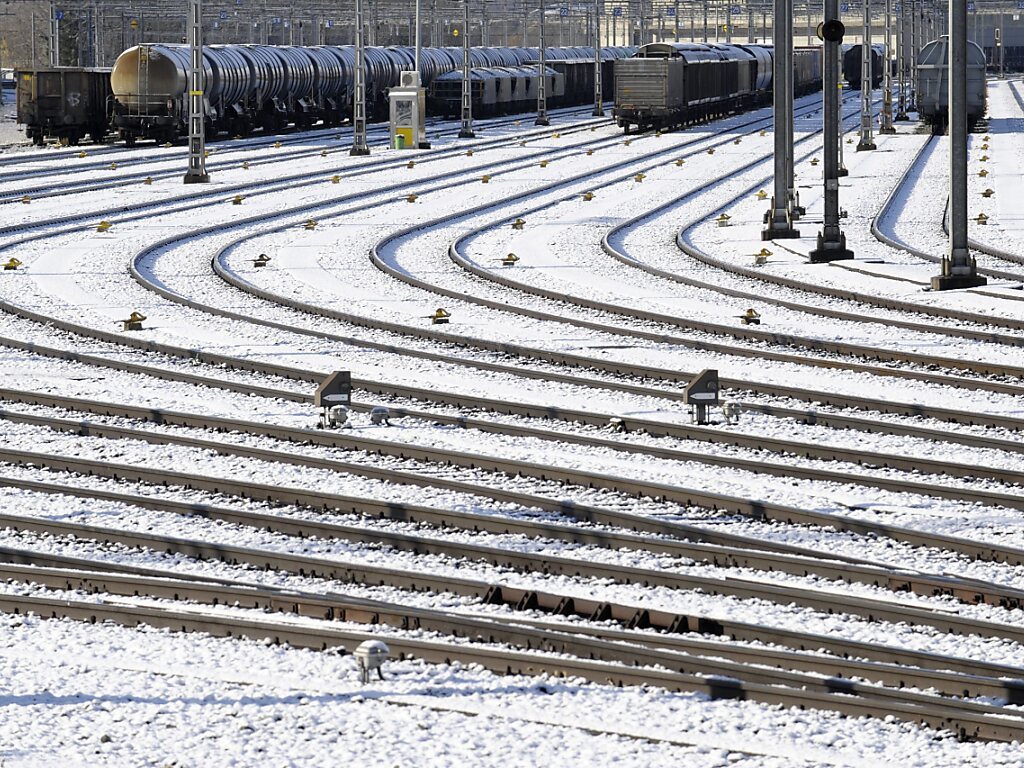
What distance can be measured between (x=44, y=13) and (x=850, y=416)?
442 ft

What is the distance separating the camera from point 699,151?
53031 mm

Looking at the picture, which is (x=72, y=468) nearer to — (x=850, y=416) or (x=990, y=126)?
(x=850, y=416)

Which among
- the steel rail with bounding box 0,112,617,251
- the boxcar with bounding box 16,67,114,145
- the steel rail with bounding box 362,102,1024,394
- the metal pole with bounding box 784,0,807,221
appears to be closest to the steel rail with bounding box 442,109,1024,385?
the steel rail with bounding box 362,102,1024,394

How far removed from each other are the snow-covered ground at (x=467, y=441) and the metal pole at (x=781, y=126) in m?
1.02

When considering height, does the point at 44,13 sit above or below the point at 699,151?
above

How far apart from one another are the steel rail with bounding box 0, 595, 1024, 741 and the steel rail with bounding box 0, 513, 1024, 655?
71 centimetres

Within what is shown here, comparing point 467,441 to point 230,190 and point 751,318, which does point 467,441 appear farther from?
point 230,190

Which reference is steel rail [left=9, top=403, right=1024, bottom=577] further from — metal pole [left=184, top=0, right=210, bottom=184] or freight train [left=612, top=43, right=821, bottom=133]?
freight train [left=612, top=43, right=821, bottom=133]

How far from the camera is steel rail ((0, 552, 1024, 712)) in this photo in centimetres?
779

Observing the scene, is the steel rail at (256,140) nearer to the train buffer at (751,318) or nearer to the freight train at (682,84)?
the freight train at (682,84)

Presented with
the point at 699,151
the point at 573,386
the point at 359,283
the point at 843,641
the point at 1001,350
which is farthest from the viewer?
the point at 699,151

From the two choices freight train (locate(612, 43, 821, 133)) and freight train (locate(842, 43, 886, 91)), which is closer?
freight train (locate(612, 43, 821, 133))

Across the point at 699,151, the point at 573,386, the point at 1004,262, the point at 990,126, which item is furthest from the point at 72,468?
the point at 990,126

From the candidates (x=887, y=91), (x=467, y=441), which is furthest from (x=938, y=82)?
(x=467, y=441)
